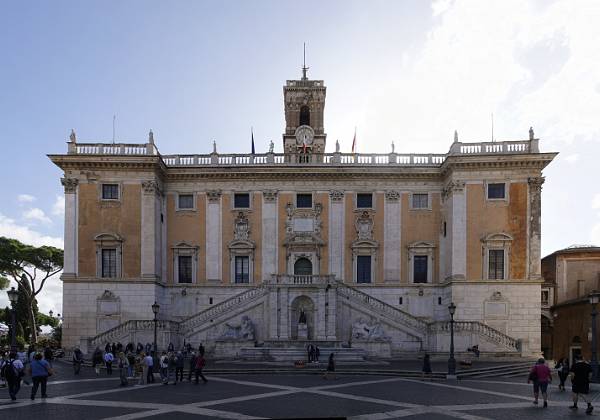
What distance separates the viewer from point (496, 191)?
38156 mm

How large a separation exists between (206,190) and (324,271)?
10.6 metres

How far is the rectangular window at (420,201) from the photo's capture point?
40406 millimetres

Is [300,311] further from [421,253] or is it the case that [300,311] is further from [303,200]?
[421,253]

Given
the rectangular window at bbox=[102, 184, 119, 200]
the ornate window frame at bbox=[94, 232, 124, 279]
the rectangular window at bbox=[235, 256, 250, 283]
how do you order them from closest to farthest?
the ornate window frame at bbox=[94, 232, 124, 279] < the rectangular window at bbox=[102, 184, 119, 200] < the rectangular window at bbox=[235, 256, 250, 283]

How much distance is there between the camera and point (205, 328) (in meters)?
35.7

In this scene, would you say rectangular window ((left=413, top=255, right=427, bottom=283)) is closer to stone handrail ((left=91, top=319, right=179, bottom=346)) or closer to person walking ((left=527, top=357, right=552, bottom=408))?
stone handrail ((left=91, top=319, right=179, bottom=346))

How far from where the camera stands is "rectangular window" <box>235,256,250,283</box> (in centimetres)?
4004

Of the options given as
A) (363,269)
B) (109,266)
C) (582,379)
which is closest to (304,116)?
(363,269)

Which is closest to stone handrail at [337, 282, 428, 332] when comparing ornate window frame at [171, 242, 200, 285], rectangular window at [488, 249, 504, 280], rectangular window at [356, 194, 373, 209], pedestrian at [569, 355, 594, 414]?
rectangular window at [488, 249, 504, 280]

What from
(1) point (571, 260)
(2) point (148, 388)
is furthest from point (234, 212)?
(1) point (571, 260)

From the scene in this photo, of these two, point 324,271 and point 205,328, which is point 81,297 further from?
point 324,271

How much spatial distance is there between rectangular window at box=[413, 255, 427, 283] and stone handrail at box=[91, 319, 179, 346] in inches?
681

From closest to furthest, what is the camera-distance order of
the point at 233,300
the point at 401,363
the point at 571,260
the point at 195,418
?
1. the point at 195,418
2. the point at 401,363
3. the point at 233,300
4. the point at 571,260

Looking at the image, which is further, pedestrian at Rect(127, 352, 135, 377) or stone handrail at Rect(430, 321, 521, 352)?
stone handrail at Rect(430, 321, 521, 352)
